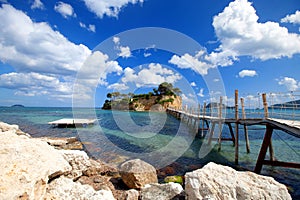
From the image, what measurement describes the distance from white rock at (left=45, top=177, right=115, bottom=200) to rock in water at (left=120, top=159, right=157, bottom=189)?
4.76ft

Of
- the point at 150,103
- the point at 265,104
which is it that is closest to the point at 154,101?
the point at 150,103

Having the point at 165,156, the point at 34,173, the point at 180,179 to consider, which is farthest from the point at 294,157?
the point at 34,173

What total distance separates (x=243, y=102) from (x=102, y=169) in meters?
7.75

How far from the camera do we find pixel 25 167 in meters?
2.68

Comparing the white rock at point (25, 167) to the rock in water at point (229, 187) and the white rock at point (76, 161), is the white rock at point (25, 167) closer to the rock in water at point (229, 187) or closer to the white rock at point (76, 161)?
the white rock at point (76, 161)

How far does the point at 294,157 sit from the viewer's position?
939 centimetres

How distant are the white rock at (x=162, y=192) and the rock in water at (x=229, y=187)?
0.42 metres

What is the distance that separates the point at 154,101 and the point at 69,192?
217 ft

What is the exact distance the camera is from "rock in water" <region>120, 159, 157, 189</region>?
4.70m

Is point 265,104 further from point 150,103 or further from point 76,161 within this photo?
point 150,103

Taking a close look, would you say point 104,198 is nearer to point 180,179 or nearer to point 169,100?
point 180,179

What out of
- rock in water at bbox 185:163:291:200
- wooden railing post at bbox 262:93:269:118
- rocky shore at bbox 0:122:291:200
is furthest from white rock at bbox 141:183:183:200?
wooden railing post at bbox 262:93:269:118

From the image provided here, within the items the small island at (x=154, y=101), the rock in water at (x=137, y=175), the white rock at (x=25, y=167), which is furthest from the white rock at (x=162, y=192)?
the small island at (x=154, y=101)

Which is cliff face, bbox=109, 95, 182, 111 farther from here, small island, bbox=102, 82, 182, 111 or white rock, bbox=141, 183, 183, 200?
white rock, bbox=141, 183, 183, 200
